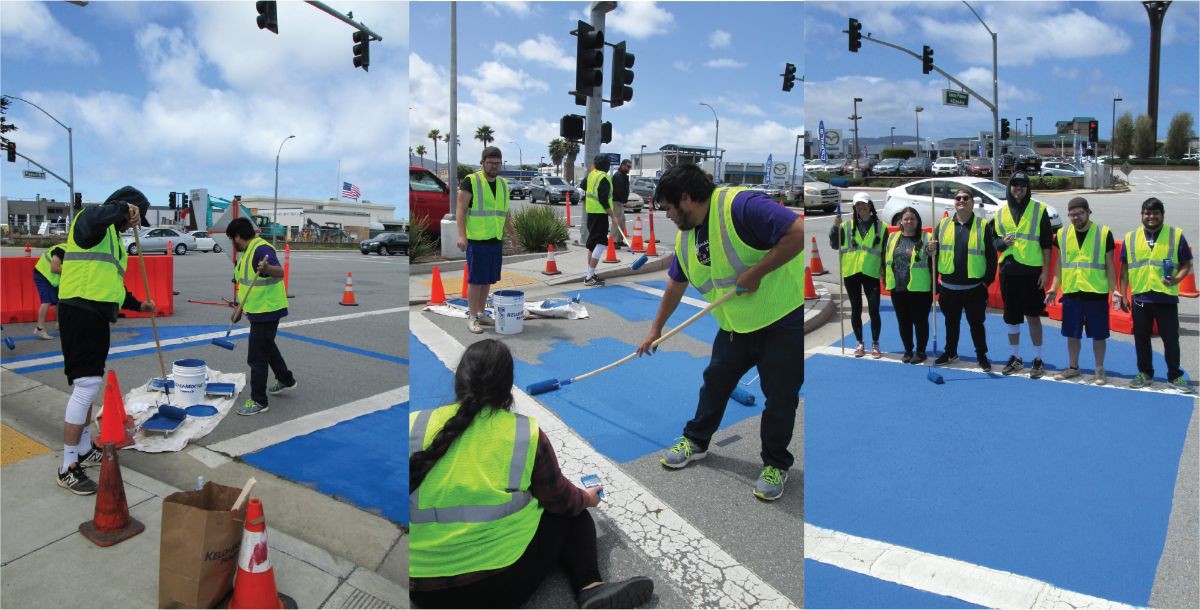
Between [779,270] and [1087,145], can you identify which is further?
[1087,145]

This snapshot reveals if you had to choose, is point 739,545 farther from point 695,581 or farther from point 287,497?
point 287,497

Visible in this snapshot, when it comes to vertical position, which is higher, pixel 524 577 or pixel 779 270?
pixel 779 270

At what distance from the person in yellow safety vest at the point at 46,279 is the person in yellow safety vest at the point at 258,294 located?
284cm

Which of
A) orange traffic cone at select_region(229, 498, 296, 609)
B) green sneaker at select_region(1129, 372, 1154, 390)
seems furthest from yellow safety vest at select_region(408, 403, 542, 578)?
green sneaker at select_region(1129, 372, 1154, 390)

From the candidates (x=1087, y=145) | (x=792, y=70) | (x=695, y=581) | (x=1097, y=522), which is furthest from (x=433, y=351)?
(x=1087, y=145)

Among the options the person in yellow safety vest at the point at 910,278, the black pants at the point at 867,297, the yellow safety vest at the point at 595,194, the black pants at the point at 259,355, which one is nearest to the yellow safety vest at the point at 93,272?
the black pants at the point at 259,355

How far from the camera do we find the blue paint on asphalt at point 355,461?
3523 millimetres

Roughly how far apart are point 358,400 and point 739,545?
3.63 m

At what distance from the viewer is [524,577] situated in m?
2.10

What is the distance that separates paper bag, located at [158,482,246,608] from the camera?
246cm

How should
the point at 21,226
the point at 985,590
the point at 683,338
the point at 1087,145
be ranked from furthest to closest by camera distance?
the point at 1087,145 → the point at 21,226 → the point at 683,338 → the point at 985,590

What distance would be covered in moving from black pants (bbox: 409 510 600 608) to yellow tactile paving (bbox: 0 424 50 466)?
11.8 ft

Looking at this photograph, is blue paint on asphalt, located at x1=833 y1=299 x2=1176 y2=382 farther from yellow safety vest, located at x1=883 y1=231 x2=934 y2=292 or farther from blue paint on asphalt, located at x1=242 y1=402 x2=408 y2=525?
blue paint on asphalt, located at x1=242 y1=402 x2=408 y2=525

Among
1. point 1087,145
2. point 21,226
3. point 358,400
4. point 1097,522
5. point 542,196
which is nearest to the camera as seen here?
point 1097,522
